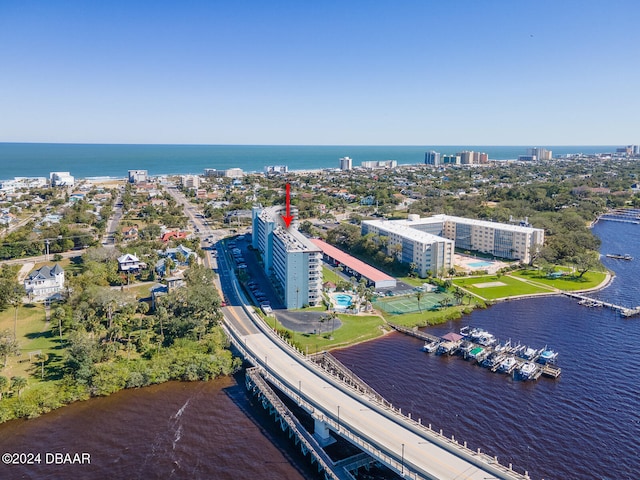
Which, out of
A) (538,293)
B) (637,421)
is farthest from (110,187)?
(637,421)

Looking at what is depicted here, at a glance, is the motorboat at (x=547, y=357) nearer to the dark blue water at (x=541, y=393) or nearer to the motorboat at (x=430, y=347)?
the dark blue water at (x=541, y=393)

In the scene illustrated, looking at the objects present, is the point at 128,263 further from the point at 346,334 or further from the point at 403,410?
the point at 403,410

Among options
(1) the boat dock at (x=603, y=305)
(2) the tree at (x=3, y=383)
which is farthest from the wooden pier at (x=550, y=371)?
(2) the tree at (x=3, y=383)

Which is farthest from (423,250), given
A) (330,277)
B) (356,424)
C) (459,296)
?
(356,424)

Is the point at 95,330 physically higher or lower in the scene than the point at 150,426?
higher

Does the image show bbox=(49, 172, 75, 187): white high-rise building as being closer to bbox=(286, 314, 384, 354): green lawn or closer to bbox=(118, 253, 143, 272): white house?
bbox=(118, 253, 143, 272): white house

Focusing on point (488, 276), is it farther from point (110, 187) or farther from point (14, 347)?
point (110, 187)
